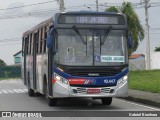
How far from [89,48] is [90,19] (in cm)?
109

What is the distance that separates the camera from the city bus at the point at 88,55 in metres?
16.8

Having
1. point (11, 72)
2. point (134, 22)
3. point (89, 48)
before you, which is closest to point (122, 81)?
point (89, 48)

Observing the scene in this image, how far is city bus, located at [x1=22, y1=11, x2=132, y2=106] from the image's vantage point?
55.0 feet

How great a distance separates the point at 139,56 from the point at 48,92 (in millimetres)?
102280

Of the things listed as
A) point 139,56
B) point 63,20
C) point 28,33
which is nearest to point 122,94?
point 63,20

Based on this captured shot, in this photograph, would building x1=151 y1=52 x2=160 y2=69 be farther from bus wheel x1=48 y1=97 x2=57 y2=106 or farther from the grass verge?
bus wheel x1=48 y1=97 x2=57 y2=106

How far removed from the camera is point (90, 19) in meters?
17.3

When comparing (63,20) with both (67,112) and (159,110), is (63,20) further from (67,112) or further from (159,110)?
(159,110)

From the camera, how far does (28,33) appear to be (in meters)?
24.9

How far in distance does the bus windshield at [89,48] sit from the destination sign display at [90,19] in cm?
31

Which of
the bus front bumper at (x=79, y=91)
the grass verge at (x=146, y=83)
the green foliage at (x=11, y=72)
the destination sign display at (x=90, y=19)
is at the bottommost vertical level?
the green foliage at (x=11, y=72)

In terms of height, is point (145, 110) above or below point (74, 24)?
below

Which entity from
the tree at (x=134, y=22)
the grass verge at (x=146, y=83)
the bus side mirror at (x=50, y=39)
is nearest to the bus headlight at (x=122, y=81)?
the bus side mirror at (x=50, y=39)

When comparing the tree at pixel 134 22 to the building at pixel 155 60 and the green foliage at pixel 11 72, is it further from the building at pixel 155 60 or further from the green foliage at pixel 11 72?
the green foliage at pixel 11 72
